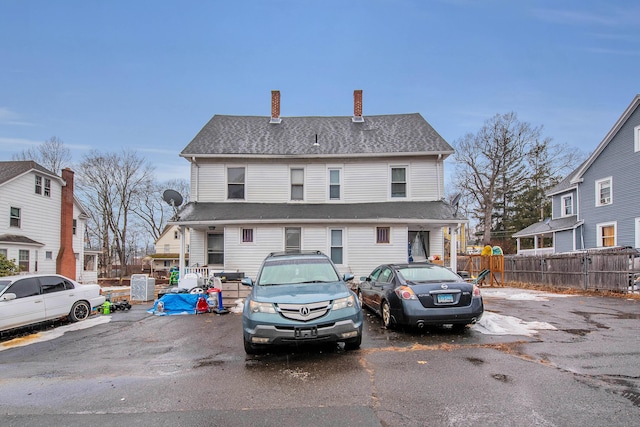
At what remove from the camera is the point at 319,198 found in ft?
56.3

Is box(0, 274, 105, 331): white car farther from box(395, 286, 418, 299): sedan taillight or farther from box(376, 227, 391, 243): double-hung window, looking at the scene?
box(376, 227, 391, 243): double-hung window

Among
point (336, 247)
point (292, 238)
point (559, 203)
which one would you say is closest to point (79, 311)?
point (292, 238)

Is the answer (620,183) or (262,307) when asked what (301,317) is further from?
(620,183)

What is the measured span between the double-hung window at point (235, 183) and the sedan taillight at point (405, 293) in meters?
11.0

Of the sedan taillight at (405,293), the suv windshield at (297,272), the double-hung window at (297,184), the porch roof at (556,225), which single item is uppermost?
the double-hung window at (297,184)

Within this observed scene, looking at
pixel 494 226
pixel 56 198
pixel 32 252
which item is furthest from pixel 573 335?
pixel 494 226

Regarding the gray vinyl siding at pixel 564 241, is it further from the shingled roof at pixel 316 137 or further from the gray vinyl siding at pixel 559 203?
the shingled roof at pixel 316 137

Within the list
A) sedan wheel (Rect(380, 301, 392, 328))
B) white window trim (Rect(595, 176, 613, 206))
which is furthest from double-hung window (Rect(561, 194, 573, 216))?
sedan wheel (Rect(380, 301, 392, 328))

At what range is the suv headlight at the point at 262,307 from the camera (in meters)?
5.80

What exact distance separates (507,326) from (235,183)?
12.5 m

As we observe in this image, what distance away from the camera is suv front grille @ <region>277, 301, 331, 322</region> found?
5.69 meters

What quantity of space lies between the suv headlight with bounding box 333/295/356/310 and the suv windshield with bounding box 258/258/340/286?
1.03 m

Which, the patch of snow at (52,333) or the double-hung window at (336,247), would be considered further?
the double-hung window at (336,247)

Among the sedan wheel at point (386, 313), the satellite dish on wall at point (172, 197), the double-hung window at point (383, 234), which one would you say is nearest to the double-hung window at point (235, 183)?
the satellite dish on wall at point (172, 197)
